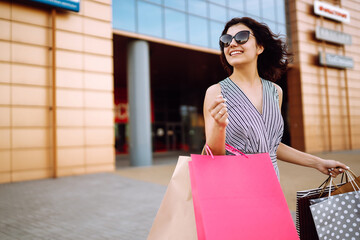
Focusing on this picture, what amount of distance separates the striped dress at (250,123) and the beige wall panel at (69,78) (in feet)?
32.7

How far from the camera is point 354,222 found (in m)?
1.37

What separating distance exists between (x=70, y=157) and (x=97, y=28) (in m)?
5.19

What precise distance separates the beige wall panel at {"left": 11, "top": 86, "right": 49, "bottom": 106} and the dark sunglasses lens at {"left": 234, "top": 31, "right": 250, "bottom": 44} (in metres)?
9.82

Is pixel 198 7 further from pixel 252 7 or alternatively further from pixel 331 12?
pixel 331 12

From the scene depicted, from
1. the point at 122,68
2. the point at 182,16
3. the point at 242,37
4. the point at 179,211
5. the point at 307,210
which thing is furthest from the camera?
the point at 122,68

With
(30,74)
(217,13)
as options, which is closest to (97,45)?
(30,74)

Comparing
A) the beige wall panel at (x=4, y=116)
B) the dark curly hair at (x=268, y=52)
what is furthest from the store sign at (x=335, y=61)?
the dark curly hair at (x=268, y=52)

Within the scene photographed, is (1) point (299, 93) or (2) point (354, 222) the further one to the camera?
(1) point (299, 93)

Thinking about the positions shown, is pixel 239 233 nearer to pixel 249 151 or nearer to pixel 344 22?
pixel 249 151

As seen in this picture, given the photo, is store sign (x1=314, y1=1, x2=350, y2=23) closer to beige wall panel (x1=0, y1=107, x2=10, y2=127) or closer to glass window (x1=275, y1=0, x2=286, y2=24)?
glass window (x1=275, y1=0, x2=286, y2=24)

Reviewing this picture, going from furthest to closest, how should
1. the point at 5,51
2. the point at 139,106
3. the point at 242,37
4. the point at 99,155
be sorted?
the point at 139,106, the point at 99,155, the point at 5,51, the point at 242,37

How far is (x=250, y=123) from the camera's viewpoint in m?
1.65

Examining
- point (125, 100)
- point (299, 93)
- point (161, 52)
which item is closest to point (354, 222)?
point (161, 52)

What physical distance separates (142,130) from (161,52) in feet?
16.1
